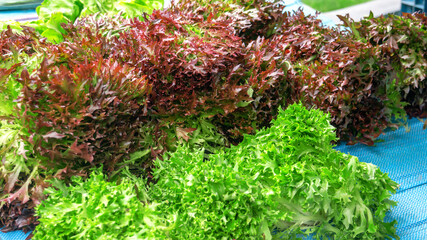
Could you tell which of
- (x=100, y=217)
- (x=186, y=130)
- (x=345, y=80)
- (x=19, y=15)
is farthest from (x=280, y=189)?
(x=19, y=15)

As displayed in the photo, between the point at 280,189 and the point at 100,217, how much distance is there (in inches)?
25.0

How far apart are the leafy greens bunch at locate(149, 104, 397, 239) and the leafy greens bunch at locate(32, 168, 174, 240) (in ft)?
0.37

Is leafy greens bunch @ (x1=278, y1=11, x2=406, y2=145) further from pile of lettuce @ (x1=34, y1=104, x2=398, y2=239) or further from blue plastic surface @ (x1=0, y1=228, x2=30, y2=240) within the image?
blue plastic surface @ (x1=0, y1=228, x2=30, y2=240)

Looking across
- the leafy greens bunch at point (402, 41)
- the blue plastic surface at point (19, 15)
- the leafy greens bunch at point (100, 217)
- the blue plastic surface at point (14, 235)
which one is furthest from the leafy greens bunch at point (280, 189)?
the blue plastic surface at point (19, 15)

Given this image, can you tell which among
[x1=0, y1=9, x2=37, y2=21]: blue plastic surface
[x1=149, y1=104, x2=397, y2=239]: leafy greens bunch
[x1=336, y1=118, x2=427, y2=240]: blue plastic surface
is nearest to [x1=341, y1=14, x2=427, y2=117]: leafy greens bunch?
[x1=336, y1=118, x2=427, y2=240]: blue plastic surface

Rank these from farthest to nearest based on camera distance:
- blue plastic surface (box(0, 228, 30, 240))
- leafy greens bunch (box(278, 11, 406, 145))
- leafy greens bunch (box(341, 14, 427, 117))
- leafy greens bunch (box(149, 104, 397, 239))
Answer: leafy greens bunch (box(341, 14, 427, 117)) → leafy greens bunch (box(278, 11, 406, 145)) → blue plastic surface (box(0, 228, 30, 240)) → leafy greens bunch (box(149, 104, 397, 239))

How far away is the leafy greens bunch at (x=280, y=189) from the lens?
1.27m

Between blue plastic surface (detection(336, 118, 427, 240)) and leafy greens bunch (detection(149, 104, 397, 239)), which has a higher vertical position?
leafy greens bunch (detection(149, 104, 397, 239))

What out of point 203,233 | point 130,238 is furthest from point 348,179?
point 130,238

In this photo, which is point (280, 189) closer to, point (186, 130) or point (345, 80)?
point (186, 130)

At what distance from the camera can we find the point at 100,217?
1170 millimetres

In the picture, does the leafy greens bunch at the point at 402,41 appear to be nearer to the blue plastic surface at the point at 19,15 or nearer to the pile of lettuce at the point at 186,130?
the pile of lettuce at the point at 186,130

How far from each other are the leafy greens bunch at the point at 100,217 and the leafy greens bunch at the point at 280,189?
0.37 ft

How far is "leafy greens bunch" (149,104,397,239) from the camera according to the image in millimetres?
1268
